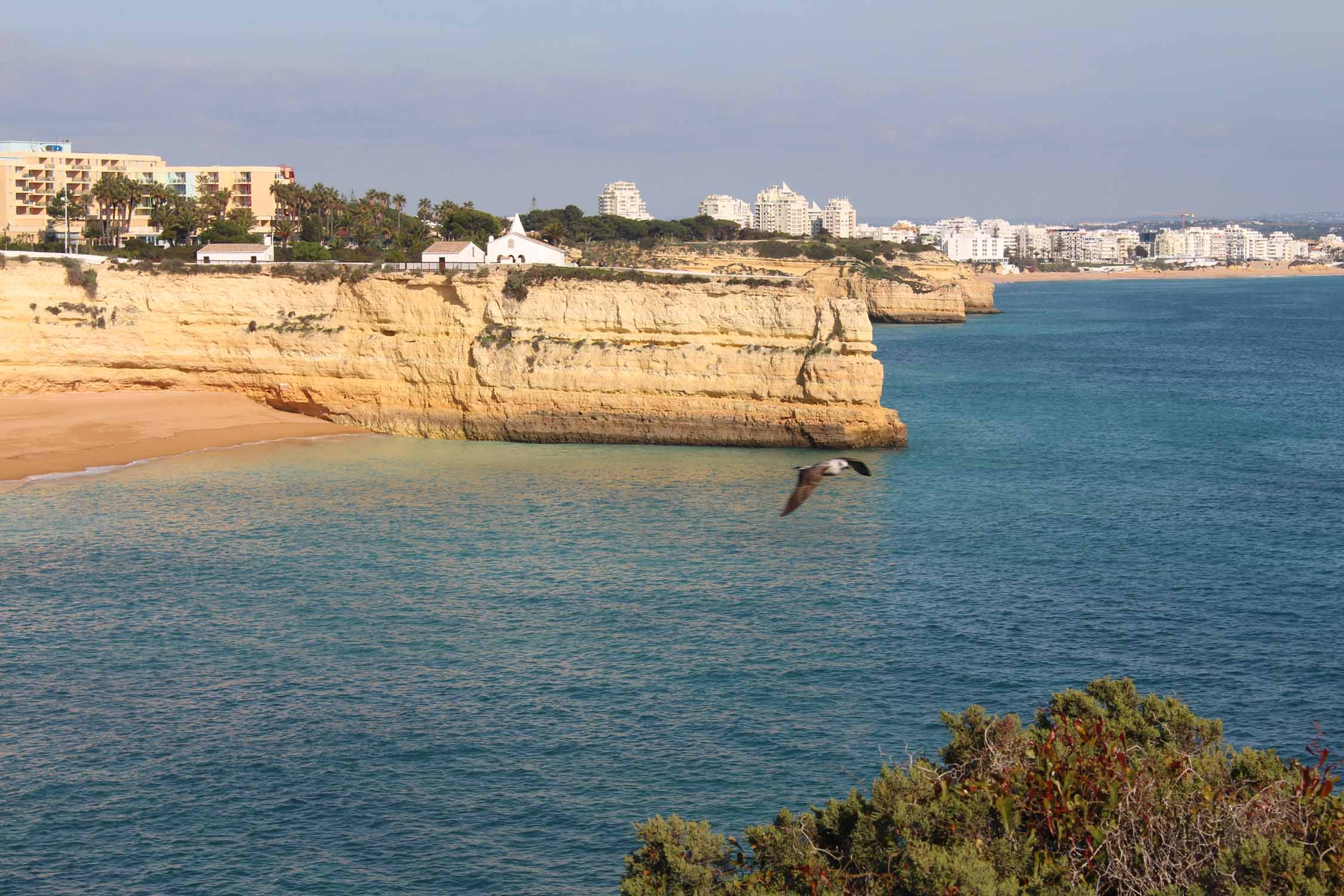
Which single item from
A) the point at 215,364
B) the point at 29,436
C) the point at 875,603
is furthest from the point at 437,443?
the point at 875,603

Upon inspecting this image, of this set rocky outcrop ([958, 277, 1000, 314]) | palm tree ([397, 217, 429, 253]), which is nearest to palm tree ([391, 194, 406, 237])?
palm tree ([397, 217, 429, 253])

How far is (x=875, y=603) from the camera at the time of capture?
24484 millimetres

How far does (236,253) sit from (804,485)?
146 ft

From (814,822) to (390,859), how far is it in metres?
5.85

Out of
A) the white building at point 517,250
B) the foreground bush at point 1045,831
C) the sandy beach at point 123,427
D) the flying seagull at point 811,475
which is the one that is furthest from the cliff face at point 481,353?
the foreground bush at point 1045,831

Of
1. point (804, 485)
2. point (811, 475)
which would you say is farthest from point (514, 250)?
point (804, 485)

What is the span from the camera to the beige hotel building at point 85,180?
97.3m

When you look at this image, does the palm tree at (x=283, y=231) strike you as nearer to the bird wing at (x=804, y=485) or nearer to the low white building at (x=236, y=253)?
the low white building at (x=236, y=253)

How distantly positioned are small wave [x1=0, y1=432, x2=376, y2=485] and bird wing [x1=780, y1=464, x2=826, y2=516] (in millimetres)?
27454

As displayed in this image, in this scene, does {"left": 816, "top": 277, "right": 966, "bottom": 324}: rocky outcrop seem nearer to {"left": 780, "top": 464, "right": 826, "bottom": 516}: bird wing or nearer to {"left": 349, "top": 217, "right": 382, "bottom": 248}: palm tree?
{"left": 349, "top": 217, "right": 382, "bottom": 248}: palm tree

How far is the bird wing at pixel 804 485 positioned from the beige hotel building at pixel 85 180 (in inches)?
3266

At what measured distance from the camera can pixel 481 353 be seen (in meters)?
44.3

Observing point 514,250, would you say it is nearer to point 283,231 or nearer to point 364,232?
point 364,232

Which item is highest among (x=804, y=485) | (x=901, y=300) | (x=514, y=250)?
(x=514, y=250)
